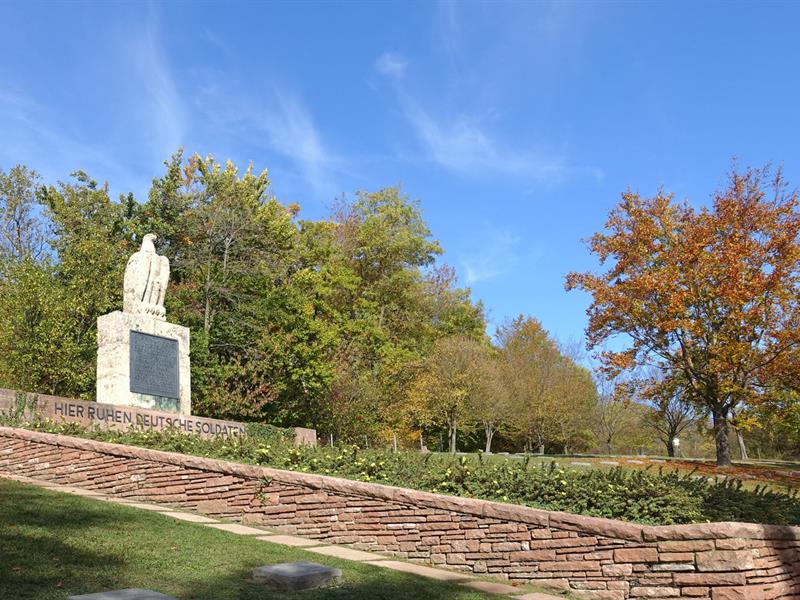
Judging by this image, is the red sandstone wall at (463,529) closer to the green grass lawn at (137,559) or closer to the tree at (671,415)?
the green grass lawn at (137,559)

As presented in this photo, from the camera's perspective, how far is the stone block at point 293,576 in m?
5.52

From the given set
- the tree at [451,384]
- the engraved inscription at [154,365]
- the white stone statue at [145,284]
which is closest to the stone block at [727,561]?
the engraved inscription at [154,365]

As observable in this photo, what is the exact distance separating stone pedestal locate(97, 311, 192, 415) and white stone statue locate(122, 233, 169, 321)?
0.41 m

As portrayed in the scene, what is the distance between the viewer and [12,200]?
3209 centimetres

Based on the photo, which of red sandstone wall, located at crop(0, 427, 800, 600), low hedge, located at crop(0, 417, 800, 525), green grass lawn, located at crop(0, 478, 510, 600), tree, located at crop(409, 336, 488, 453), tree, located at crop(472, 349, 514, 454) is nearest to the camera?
green grass lawn, located at crop(0, 478, 510, 600)

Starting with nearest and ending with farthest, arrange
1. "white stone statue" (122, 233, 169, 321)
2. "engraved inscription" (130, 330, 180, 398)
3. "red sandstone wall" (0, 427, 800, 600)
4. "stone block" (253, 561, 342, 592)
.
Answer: "stone block" (253, 561, 342, 592) < "red sandstone wall" (0, 427, 800, 600) < "engraved inscription" (130, 330, 180, 398) < "white stone statue" (122, 233, 169, 321)

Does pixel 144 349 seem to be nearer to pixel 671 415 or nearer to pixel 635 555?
pixel 635 555

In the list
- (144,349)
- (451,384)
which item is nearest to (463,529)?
(144,349)

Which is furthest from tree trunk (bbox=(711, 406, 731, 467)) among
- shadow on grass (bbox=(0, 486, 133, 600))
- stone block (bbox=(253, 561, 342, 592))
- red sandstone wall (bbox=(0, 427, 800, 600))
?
shadow on grass (bbox=(0, 486, 133, 600))

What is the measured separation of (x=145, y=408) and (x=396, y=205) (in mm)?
28512

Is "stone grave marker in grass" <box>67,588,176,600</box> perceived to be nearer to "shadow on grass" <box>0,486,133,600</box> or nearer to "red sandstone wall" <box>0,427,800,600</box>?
"shadow on grass" <box>0,486,133,600</box>

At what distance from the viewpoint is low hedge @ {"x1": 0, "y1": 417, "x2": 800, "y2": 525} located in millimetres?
7254

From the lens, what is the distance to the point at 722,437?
70.3 feet

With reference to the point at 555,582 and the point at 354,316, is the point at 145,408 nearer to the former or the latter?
the point at 555,582
